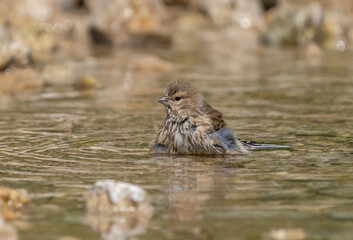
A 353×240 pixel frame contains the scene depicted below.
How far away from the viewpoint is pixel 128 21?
21.6 metres

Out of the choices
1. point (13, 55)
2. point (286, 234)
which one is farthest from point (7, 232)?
point (13, 55)

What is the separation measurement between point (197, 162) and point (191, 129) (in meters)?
0.47

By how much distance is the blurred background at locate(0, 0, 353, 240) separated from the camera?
209 inches

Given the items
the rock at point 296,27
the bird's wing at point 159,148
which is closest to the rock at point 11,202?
the bird's wing at point 159,148

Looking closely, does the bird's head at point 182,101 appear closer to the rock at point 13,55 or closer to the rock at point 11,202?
the rock at point 11,202

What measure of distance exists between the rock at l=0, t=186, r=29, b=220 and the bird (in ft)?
7.63

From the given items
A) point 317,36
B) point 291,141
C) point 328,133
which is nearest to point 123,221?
point 291,141

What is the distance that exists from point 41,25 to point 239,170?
14.6 meters

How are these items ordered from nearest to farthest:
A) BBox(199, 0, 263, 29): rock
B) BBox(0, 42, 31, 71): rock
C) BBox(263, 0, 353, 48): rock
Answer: BBox(0, 42, 31, 71): rock → BBox(263, 0, 353, 48): rock → BBox(199, 0, 263, 29): rock

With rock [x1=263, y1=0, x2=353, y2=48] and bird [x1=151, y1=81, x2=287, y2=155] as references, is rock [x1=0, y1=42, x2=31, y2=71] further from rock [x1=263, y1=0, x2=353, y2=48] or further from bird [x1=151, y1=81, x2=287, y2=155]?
rock [x1=263, y1=0, x2=353, y2=48]

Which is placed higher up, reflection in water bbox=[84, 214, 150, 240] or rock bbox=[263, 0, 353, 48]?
rock bbox=[263, 0, 353, 48]

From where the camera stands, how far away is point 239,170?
697 cm

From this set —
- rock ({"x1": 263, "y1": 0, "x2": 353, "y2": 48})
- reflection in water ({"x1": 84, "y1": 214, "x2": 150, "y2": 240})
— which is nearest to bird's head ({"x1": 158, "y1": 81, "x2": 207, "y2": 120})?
reflection in water ({"x1": 84, "y1": 214, "x2": 150, "y2": 240})

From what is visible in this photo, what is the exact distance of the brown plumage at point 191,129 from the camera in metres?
7.72
